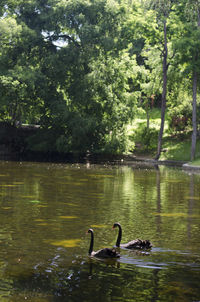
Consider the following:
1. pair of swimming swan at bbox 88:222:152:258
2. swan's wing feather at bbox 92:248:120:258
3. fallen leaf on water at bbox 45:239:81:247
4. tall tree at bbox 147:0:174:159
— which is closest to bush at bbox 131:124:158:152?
tall tree at bbox 147:0:174:159

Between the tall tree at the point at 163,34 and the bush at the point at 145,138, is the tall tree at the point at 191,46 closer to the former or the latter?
the tall tree at the point at 163,34

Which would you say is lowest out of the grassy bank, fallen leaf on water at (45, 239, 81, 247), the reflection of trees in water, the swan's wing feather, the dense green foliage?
the reflection of trees in water

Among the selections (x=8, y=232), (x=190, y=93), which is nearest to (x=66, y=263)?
(x=8, y=232)

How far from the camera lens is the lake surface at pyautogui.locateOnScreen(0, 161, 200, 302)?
9.76 meters

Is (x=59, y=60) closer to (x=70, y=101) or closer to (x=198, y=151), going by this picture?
(x=70, y=101)

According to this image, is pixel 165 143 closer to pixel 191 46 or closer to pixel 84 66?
pixel 84 66

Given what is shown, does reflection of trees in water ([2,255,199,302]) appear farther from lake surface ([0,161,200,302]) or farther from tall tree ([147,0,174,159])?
tall tree ([147,0,174,159])

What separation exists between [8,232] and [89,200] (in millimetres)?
7880

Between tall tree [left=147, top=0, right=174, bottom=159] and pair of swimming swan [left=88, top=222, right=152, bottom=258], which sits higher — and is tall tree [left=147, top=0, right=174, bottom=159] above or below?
above

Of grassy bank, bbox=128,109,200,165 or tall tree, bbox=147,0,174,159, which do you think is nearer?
tall tree, bbox=147,0,174,159

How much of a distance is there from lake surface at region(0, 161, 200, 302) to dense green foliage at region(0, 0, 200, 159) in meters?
28.9

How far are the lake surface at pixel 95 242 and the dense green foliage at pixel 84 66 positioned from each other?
28.9 metres

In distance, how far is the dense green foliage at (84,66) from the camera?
2205 inches

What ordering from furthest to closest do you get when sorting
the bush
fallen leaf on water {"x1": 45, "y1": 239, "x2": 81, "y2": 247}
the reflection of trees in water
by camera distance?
the bush
fallen leaf on water {"x1": 45, "y1": 239, "x2": 81, "y2": 247}
the reflection of trees in water
